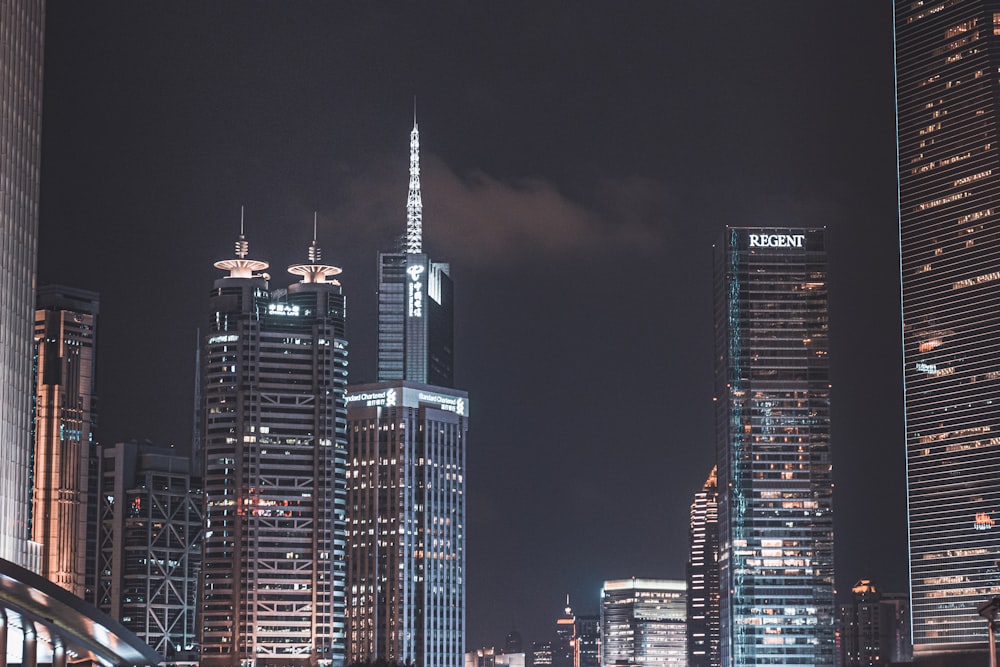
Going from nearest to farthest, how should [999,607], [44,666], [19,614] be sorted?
[999,607], [19,614], [44,666]

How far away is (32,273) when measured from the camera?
4852 inches

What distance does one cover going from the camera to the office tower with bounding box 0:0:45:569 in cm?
11306

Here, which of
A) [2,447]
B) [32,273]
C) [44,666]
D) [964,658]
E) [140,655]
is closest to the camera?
[140,655]

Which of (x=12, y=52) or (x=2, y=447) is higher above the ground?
(x=12, y=52)

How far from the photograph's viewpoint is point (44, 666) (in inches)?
3580

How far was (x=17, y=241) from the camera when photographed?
4643 inches

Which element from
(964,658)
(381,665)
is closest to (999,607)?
(381,665)

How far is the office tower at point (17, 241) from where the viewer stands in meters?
113

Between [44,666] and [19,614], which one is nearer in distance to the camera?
[19,614]

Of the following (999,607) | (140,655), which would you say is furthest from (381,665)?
(999,607)

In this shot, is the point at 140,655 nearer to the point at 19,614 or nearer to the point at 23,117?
the point at 19,614

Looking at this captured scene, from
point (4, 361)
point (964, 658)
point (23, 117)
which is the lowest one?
point (964, 658)

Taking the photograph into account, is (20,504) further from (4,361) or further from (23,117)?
(23,117)

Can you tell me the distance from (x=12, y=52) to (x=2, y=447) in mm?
26891
